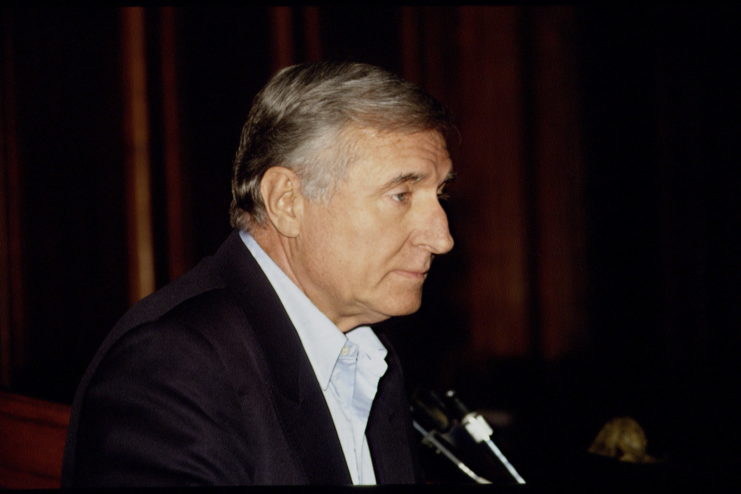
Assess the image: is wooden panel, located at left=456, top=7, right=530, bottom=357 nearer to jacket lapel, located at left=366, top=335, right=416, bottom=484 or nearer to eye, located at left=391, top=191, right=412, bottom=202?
jacket lapel, located at left=366, top=335, right=416, bottom=484

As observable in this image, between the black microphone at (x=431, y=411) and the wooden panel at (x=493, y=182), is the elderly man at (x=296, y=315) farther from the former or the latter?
the wooden panel at (x=493, y=182)

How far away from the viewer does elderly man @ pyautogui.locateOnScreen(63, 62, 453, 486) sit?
3.21 feet

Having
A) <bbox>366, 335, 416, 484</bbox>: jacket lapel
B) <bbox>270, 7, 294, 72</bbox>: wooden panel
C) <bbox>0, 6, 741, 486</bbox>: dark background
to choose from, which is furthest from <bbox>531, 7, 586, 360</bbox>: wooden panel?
<bbox>366, 335, 416, 484</bbox>: jacket lapel

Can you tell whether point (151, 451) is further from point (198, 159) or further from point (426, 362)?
point (426, 362)

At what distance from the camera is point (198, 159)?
8.65ft

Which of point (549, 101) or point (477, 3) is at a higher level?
point (477, 3)

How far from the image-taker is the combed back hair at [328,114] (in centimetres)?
129

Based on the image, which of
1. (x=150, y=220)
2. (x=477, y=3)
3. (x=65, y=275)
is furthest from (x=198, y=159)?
(x=477, y=3)

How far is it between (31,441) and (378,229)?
1053mm

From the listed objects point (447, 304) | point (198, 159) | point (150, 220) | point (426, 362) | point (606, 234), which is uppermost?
point (198, 159)

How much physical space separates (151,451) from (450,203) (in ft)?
7.95

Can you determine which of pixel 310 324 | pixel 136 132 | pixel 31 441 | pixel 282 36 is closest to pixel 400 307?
pixel 310 324

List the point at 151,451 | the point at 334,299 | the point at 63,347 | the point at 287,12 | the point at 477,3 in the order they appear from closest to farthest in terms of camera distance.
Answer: the point at 151,451
the point at 334,299
the point at 63,347
the point at 287,12
the point at 477,3

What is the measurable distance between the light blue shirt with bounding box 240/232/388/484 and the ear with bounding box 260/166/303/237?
0.28 feet
